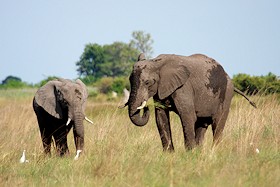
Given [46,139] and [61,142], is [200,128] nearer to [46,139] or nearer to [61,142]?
[61,142]

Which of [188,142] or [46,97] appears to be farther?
[46,97]

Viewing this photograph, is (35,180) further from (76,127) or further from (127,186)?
(76,127)

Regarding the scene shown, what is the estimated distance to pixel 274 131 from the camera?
11.0 meters

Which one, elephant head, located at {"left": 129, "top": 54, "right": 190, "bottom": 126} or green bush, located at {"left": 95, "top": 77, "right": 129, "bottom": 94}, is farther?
green bush, located at {"left": 95, "top": 77, "right": 129, "bottom": 94}

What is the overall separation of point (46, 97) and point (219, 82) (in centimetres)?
327

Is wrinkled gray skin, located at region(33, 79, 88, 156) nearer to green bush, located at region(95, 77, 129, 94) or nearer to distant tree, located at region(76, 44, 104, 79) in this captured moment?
green bush, located at region(95, 77, 129, 94)

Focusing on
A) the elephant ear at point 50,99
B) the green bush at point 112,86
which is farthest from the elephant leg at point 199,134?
the green bush at point 112,86

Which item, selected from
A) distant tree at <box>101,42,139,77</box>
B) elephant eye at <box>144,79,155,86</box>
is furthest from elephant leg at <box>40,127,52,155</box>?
distant tree at <box>101,42,139,77</box>

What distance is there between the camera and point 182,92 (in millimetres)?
9852

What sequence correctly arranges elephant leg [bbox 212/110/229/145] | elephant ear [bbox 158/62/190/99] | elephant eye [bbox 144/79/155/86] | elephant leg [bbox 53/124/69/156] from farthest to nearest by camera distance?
elephant leg [bbox 53/124/69/156]
elephant leg [bbox 212/110/229/145]
elephant ear [bbox 158/62/190/99]
elephant eye [bbox 144/79/155/86]

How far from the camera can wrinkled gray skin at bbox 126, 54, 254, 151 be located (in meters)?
9.45

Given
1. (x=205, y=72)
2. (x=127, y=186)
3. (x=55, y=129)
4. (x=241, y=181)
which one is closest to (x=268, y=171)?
(x=241, y=181)

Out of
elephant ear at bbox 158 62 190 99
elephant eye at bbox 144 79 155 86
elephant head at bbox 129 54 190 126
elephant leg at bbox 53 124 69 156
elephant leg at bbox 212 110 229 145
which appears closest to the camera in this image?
elephant head at bbox 129 54 190 126

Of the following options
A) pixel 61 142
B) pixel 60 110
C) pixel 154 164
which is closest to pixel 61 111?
pixel 60 110
